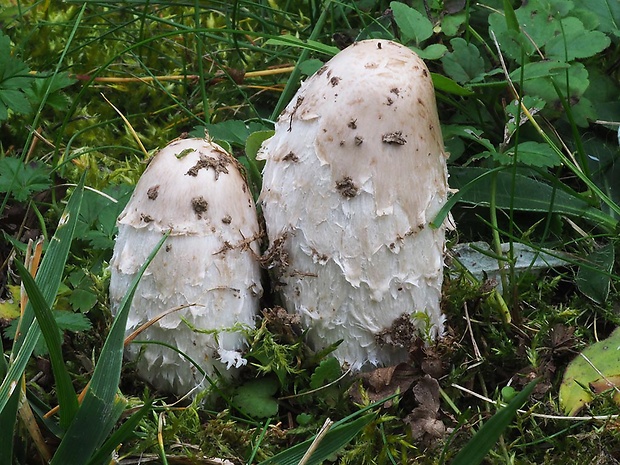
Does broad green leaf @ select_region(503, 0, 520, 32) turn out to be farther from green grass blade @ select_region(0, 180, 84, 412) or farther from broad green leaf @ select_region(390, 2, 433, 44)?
green grass blade @ select_region(0, 180, 84, 412)

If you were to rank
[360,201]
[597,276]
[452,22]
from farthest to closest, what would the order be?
1. [452,22]
2. [597,276]
3. [360,201]

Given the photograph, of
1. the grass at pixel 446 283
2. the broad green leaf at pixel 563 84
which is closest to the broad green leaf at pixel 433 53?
the grass at pixel 446 283

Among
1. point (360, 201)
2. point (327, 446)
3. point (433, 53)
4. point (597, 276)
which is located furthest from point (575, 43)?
point (327, 446)

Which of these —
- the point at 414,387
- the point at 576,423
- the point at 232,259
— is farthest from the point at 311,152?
the point at 576,423

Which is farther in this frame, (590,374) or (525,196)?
(525,196)

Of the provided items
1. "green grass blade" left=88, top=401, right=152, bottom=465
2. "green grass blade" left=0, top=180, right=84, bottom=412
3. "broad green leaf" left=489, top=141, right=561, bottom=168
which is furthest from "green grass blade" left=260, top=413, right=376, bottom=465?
"broad green leaf" left=489, top=141, right=561, bottom=168

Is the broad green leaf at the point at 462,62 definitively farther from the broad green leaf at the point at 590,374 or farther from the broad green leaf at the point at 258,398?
the broad green leaf at the point at 258,398

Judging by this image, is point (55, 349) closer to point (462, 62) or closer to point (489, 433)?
point (489, 433)
